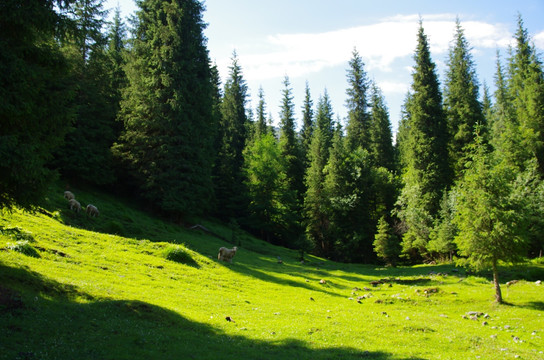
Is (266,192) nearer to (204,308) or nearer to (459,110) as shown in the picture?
(459,110)

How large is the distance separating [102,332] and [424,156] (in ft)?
135

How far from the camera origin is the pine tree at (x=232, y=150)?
195ft

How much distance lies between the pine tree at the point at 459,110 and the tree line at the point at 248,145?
194 millimetres

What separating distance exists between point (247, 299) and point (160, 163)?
24.0 metres

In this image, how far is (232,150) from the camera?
214 ft

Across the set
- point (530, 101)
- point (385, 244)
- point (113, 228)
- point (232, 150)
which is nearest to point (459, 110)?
point (530, 101)

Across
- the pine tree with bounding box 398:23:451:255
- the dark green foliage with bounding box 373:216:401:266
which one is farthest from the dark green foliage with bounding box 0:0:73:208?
the pine tree with bounding box 398:23:451:255

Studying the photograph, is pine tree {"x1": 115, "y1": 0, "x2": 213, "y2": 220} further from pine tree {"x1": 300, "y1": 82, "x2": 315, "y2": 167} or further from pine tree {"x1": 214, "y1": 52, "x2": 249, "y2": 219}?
pine tree {"x1": 300, "y1": 82, "x2": 315, "y2": 167}

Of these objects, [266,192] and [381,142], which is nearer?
[266,192]

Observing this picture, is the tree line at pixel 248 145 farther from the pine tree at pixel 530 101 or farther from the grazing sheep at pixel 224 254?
the grazing sheep at pixel 224 254

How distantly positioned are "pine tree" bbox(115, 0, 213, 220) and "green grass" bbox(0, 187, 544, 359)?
1069 cm

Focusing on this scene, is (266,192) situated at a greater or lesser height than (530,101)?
lesser

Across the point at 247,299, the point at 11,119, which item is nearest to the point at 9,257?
→ the point at 11,119

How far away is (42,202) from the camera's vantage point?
11641 millimetres
